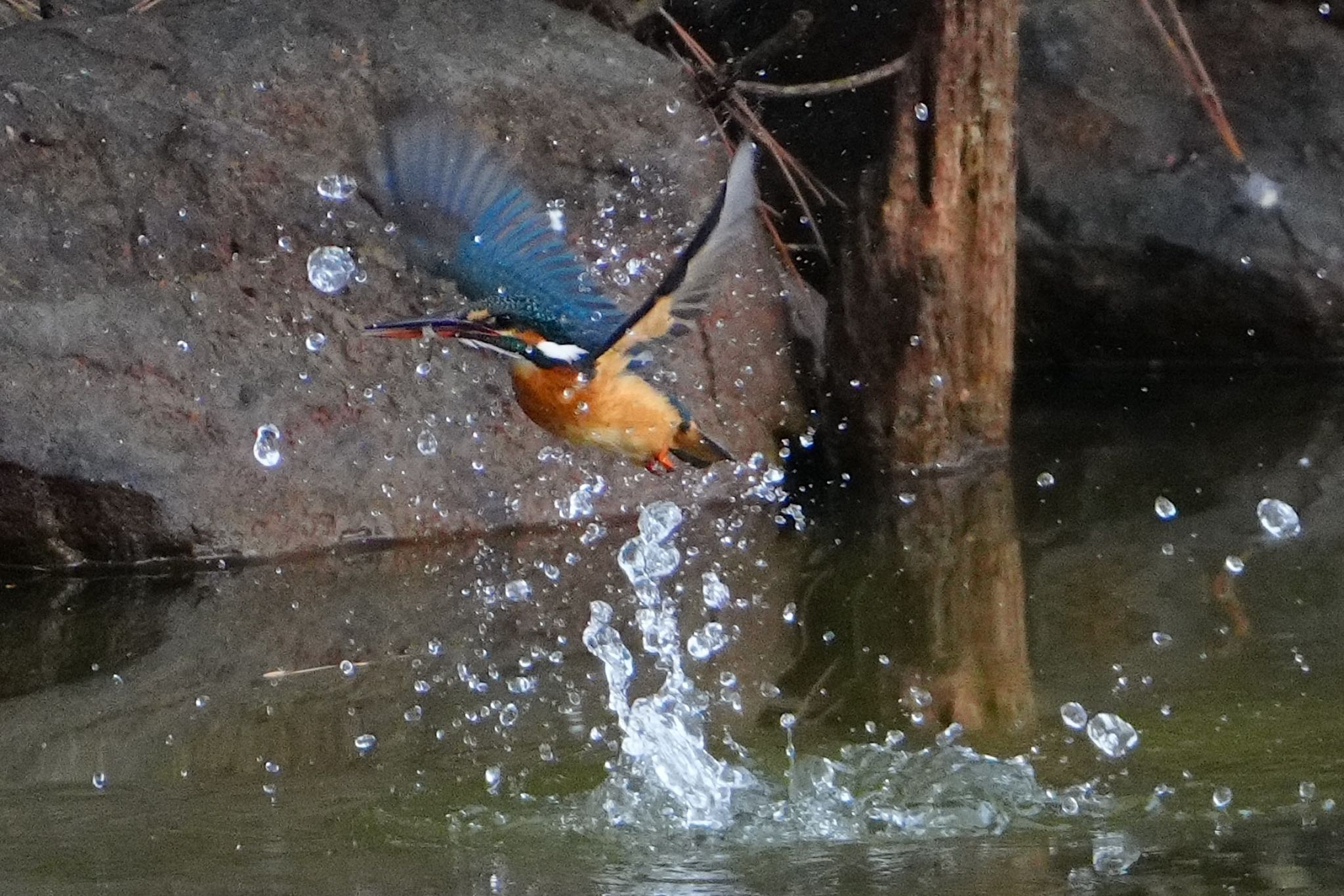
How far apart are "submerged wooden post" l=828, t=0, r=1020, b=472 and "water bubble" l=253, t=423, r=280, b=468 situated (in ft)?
5.29

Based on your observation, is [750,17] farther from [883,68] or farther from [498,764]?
[498,764]

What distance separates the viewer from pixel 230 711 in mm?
2900

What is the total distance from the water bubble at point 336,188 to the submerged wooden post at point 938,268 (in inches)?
54.5

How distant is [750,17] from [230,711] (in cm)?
357

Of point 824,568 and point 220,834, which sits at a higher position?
point 824,568

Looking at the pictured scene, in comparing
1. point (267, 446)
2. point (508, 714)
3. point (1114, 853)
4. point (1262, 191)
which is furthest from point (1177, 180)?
point (1114, 853)

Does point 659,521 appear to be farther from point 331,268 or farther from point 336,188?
point 336,188

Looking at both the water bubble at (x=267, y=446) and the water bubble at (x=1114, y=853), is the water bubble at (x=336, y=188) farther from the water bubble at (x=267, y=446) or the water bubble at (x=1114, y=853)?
the water bubble at (x=1114, y=853)

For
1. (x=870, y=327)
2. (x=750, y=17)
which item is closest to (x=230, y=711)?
(x=870, y=327)

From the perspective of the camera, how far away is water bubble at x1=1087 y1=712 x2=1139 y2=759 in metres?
2.41

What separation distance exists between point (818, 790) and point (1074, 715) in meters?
0.50

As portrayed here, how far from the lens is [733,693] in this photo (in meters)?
2.88

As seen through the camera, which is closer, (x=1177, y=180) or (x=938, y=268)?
(x=938, y=268)

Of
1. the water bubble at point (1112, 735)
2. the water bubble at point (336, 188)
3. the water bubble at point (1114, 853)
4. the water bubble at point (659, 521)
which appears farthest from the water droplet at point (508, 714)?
the water bubble at point (336, 188)
